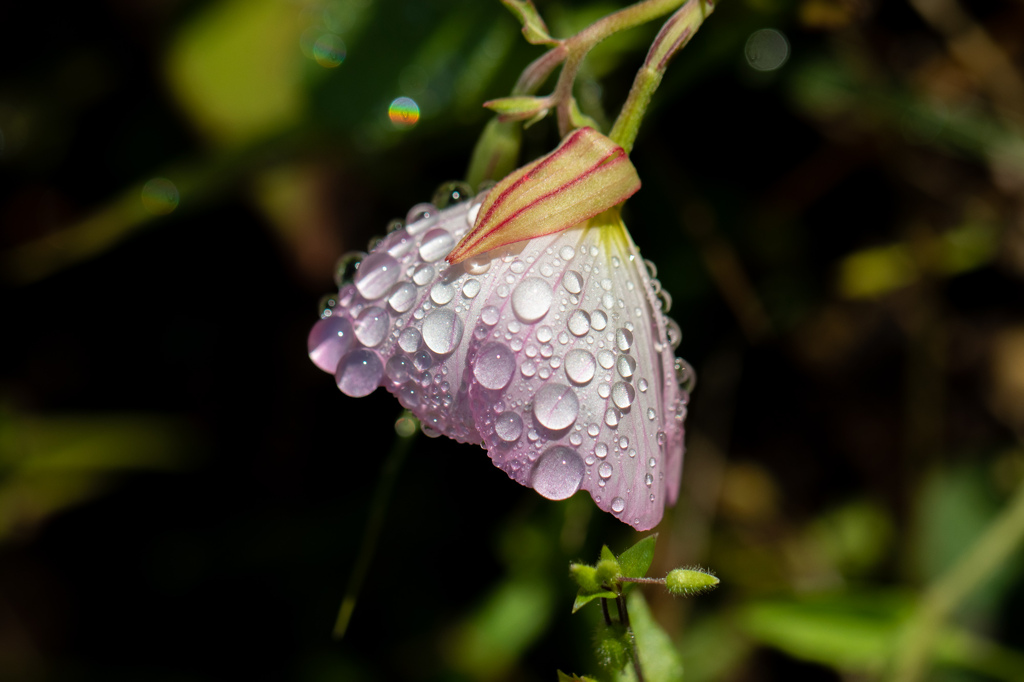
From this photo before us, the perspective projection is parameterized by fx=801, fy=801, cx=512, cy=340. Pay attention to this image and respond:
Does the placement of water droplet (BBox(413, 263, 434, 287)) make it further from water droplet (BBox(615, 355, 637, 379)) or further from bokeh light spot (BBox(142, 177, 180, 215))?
bokeh light spot (BBox(142, 177, 180, 215))

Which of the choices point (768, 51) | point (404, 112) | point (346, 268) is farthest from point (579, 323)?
point (768, 51)

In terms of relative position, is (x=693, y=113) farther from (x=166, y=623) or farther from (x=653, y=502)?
(x=166, y=623)

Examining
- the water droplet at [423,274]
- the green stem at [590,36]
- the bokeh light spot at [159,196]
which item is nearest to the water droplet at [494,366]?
the water droplet at [423,274]

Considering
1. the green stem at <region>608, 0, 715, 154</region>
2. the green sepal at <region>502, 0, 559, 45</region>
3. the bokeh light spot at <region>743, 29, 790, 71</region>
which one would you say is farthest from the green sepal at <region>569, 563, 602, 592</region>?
the bokeh light spot at <region>743, 29, 790, 71</region>

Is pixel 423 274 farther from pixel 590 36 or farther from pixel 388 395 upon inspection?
pixel 388 395

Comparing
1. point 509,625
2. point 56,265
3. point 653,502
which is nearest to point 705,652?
point 509,625

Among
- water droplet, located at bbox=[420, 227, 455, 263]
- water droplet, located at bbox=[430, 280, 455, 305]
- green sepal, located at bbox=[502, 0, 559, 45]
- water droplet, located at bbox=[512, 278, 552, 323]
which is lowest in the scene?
water droplet, located at bbox=[512, 278, 552, 323]

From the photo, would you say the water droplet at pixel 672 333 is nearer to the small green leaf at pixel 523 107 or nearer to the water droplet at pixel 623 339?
the water droplet at pixel 623 339
